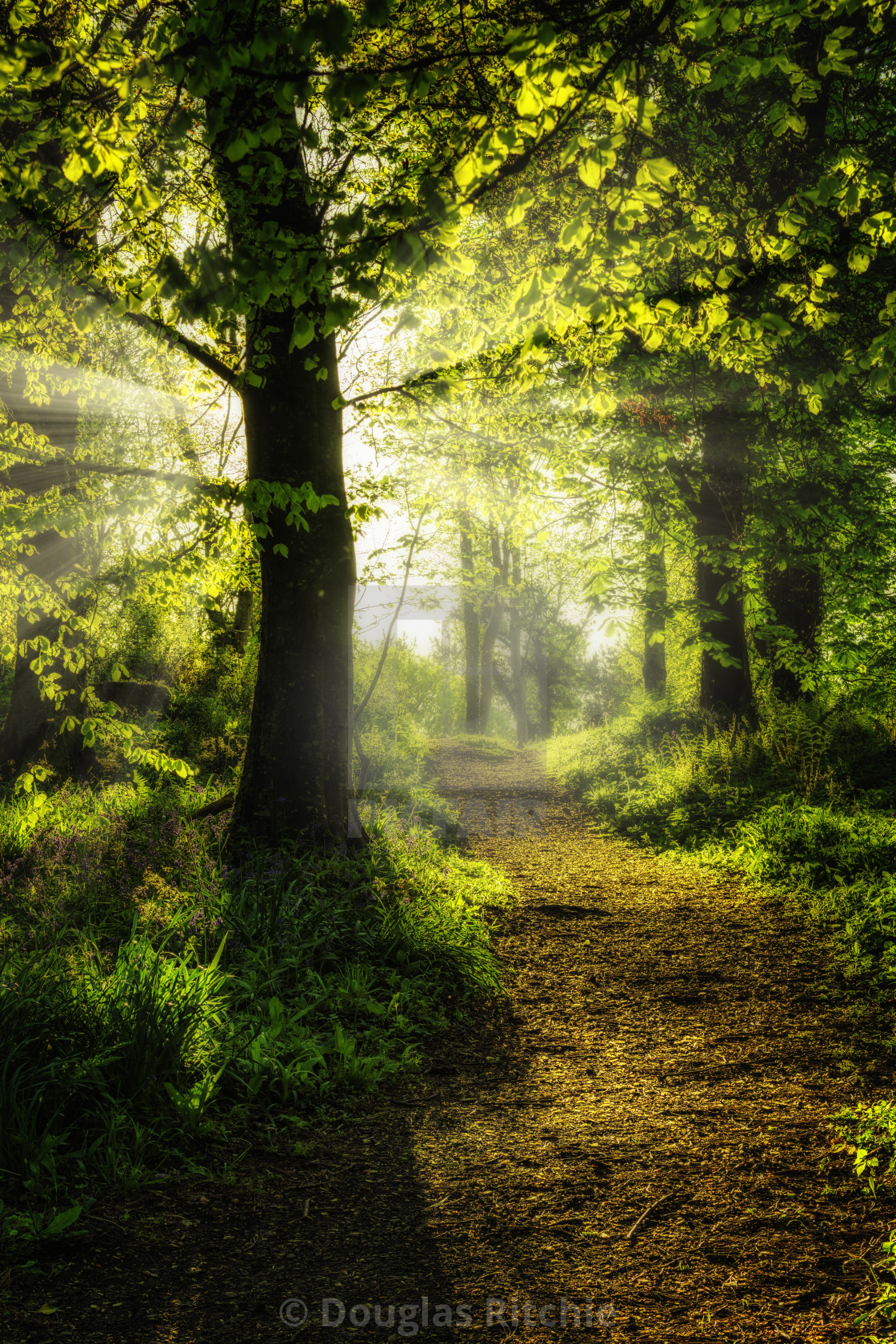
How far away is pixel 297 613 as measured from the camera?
596cm

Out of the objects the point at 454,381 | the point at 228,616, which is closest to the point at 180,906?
the point at 454,381

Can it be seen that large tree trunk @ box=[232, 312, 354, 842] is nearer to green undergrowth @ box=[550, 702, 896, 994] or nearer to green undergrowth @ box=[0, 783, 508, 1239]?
green undergrowth @ box=[0, 783, 508, 1239]

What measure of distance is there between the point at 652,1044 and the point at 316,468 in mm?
4691

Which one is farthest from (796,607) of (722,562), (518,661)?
(518,661)

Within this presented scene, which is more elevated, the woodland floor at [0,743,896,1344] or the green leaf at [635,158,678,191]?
the green leaf at [635,158,678,191]

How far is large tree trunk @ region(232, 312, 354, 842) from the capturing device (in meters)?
5.89

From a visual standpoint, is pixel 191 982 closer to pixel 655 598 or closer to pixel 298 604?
pixel 298 604

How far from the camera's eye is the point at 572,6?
10.6 feet

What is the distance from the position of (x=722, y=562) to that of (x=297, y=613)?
7.50 meters

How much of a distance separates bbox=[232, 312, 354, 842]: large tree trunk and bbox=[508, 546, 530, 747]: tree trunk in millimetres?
21154

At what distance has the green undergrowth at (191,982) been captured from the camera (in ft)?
9.39

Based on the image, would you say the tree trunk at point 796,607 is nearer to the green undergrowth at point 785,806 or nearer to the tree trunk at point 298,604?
the green undergrowth at point 785,806

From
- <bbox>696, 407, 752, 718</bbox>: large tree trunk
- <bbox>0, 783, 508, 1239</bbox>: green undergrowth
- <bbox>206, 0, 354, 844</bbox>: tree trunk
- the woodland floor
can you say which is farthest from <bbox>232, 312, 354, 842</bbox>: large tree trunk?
<bbox>696, 407, 752, 718</bbox>: large tree trunk

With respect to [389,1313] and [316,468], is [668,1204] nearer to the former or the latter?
[389,1313]
